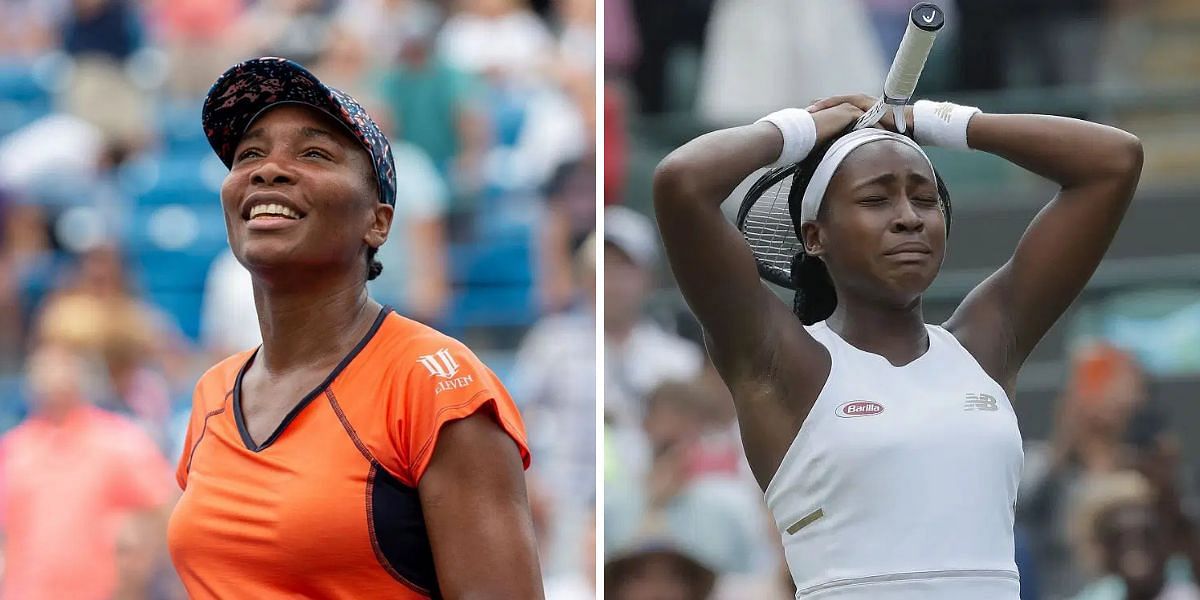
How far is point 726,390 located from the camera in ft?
27.2

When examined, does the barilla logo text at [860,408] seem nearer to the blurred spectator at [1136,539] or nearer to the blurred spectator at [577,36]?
the blurred spectator at [1136,539]

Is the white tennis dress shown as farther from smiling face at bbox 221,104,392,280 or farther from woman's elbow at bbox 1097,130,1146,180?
smiling face at bbox 221,104,392,280

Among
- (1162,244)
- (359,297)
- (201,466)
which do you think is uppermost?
(359,297)

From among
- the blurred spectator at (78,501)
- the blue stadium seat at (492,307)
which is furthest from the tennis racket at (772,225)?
the blue stadium seat at (492,307)

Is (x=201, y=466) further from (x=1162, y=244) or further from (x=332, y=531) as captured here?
(x=1162, y=244)

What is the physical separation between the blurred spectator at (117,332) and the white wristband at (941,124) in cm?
581

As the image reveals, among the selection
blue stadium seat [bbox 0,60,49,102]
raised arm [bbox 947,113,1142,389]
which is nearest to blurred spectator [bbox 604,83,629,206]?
blue stadium seat [bbox 0,60,49,102]

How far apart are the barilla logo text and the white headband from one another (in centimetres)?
42

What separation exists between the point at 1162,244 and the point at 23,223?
6.47 meters

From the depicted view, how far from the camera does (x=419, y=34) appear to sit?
36.4 feet

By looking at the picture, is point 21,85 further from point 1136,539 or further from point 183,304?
point 1136,539

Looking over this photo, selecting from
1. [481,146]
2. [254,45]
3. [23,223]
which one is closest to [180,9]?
[254,45]

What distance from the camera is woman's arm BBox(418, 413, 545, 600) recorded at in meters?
3.14

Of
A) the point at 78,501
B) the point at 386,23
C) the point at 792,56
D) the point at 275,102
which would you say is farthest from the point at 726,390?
the point at 275,102
